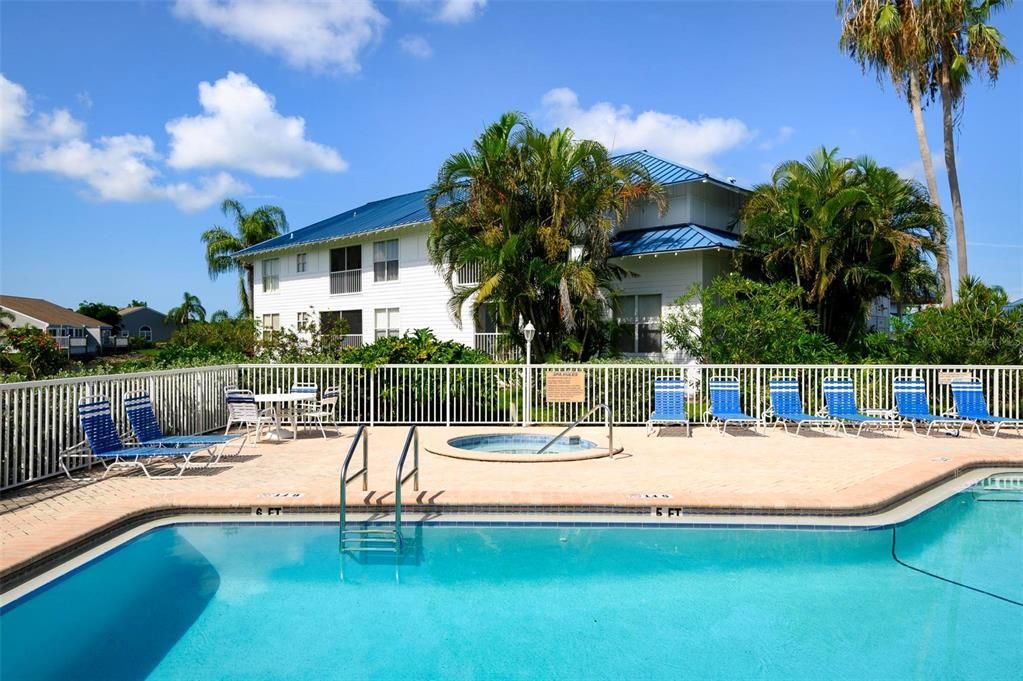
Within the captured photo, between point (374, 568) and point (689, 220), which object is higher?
point (689, 220)

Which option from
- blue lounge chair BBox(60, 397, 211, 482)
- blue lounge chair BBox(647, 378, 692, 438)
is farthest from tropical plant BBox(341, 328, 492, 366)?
blue lounge chair BBox(60, 397, 211, 482)

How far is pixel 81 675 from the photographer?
4.20 m

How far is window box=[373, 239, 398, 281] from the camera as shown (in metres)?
27.0

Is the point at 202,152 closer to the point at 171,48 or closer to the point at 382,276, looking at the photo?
the point at 171,48

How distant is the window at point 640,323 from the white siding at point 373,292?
5.60 meters

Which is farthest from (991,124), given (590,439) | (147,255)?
(147,255)

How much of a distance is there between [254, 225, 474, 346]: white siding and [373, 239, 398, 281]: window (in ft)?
0.66

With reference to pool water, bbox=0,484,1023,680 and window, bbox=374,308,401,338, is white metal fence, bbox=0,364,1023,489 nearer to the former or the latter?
pool water, bbox=0,484,1023,680

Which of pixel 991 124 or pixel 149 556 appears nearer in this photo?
pixel 149 556

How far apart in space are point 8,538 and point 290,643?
2906mm

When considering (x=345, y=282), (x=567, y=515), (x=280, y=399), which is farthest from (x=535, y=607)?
(x=345, y=282)

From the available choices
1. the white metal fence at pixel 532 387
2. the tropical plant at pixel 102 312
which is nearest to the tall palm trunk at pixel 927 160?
the white metal fence at pixel 532 387

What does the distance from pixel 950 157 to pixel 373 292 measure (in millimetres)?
20609

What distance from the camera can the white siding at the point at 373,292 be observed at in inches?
1006
